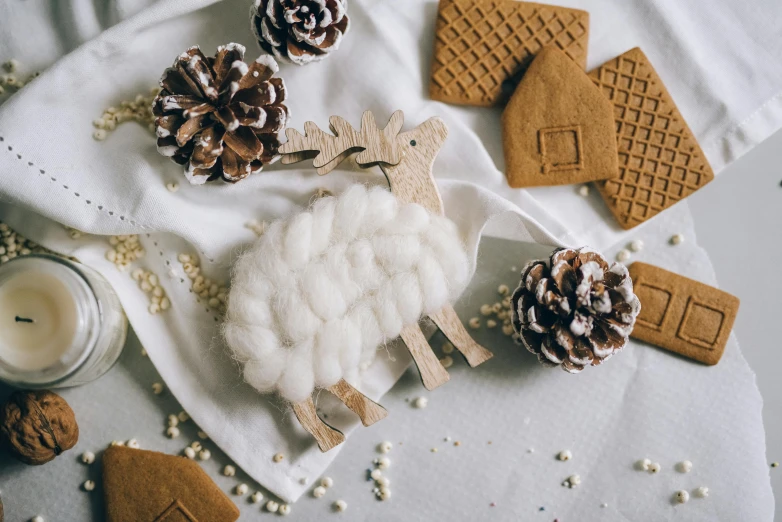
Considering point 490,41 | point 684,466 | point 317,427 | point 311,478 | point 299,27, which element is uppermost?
point 299,27

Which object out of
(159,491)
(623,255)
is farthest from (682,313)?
(159,491)

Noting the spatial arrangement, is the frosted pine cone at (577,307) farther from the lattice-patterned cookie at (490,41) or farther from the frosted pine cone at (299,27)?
the frosted pine cone at (299,27)

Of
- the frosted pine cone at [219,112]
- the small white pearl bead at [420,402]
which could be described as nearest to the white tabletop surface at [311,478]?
the small white pearl bead at [420,402]

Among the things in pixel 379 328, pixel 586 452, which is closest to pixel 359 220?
pixel 379 328

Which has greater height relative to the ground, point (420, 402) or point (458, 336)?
point (458, 336)

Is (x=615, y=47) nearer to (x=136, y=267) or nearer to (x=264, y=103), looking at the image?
(x=264, y=103)

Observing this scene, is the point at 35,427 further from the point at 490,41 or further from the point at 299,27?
the point at 490,41

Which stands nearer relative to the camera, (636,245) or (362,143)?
(362,143)
